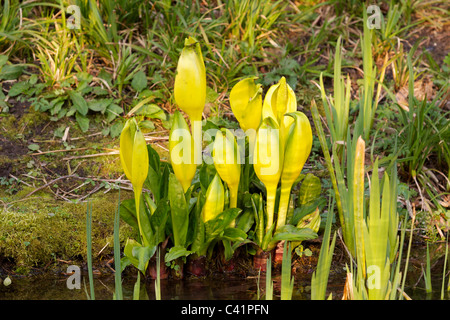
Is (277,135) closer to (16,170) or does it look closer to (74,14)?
(16,170)

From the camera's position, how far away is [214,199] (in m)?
1.92

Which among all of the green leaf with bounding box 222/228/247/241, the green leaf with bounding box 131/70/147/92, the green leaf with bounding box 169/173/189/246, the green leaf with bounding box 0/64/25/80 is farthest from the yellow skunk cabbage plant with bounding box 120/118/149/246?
the green leaf with bounding box 0/64/25/80

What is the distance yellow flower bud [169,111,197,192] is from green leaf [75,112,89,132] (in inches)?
50.8

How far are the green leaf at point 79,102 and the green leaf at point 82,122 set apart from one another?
0.09 feet

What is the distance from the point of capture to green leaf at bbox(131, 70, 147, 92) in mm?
3176

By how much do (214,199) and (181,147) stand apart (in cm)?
23

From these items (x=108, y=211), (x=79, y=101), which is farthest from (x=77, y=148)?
(x=108, y=211)

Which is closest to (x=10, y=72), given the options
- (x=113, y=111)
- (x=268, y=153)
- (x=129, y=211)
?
(x=113, y=111)

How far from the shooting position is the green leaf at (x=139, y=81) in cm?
318

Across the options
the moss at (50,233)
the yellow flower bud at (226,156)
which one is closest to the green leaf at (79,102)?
the moss at (50,233)
